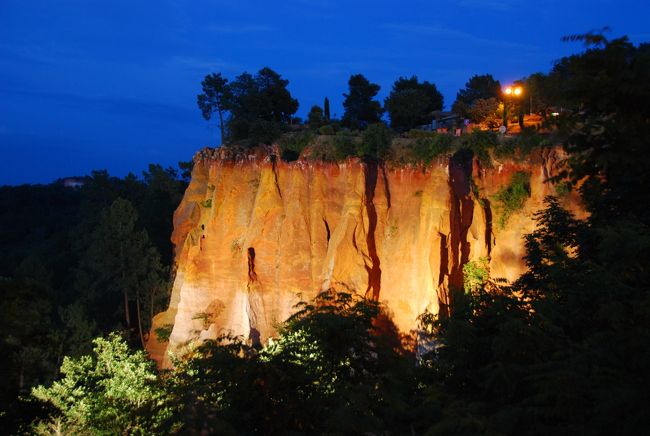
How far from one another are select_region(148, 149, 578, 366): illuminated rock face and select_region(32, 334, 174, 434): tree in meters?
3.75

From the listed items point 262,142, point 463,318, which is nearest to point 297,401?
point 463,318

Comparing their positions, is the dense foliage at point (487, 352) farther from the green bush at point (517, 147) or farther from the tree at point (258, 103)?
the tree at point (258, 103)

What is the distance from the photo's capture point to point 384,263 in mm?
19734

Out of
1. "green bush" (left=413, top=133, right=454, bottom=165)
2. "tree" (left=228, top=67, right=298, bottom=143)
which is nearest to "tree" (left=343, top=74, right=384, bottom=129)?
"tree" (left=228, top=67, right=298, bottom=143)

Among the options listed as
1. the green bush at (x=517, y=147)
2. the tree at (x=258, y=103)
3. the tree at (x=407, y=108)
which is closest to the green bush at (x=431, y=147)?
the green bush at (x=517, y=147)

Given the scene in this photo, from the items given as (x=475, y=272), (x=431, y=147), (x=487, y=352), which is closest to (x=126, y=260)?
(x=431, y=147)

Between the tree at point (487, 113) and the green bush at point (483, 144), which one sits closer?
the green bush at point (483, 144)

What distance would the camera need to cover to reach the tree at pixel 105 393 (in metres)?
14.8

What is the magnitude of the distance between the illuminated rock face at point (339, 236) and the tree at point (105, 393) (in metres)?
3.75

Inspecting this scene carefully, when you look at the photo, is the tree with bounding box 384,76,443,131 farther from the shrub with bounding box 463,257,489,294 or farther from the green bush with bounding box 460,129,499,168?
the shrub with bounding box 463,257,489,294

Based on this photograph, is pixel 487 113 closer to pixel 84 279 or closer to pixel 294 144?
pixel 294 144

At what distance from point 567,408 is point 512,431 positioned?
781mm

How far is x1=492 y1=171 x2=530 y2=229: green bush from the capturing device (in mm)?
18891

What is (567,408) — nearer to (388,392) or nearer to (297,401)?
(388,392)
